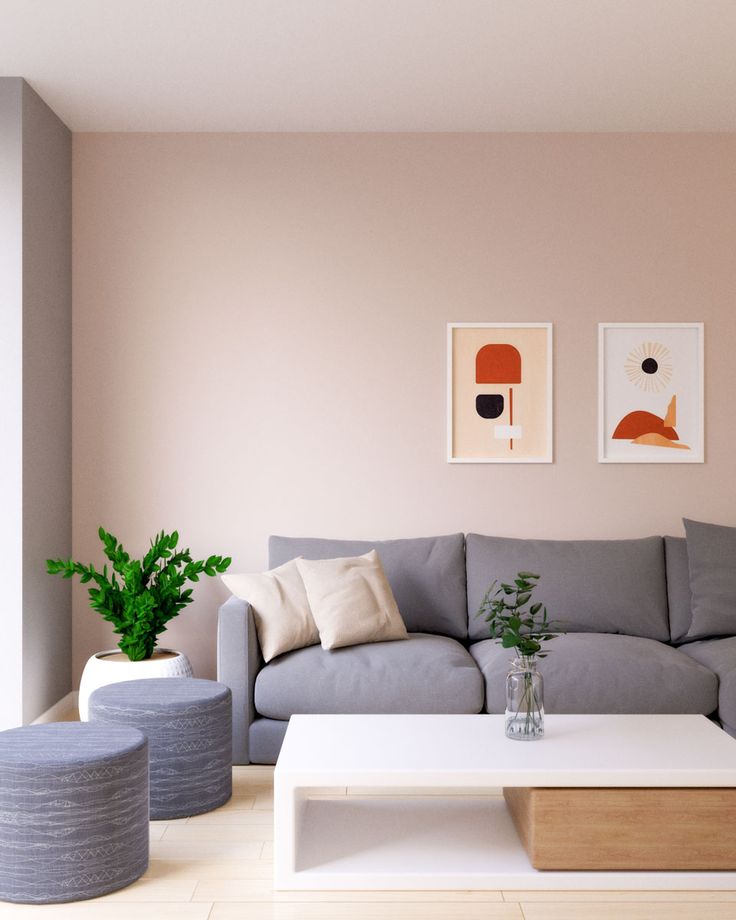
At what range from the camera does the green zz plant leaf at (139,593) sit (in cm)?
425

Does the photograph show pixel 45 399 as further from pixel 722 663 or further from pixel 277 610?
pixel 722 663

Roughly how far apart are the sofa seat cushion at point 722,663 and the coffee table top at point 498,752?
0.46m

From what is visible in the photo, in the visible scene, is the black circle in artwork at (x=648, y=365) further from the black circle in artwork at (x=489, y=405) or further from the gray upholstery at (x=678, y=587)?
the gray upholstery at (x=678, y=587)

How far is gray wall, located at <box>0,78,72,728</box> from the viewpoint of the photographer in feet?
13.5

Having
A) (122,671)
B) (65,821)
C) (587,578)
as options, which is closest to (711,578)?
(587,578)

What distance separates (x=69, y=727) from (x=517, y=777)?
1.32 meters

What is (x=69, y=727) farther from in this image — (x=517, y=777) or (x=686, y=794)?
(x=686, y=794)

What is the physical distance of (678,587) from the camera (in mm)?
4469

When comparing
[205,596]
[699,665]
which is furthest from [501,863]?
[205,596]

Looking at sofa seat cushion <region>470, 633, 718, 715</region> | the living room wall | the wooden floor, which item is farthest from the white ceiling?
the wooden floor

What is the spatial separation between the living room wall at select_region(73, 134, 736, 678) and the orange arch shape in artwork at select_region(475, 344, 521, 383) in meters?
0.17

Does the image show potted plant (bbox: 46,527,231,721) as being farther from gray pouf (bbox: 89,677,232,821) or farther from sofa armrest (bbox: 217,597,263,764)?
gray pouf (bbox: 89,677,232,821)

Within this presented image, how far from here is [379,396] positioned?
487cm

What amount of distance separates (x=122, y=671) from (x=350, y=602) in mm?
1002
